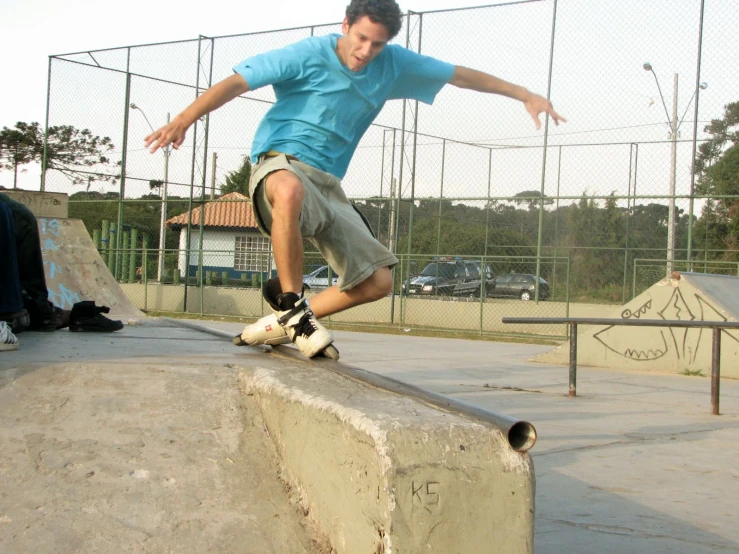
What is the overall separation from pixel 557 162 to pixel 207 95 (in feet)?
41.8

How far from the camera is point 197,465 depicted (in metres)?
2.17

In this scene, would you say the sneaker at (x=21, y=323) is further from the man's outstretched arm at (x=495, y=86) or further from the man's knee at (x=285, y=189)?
the man's outstretched arm at (x=495, y=86)

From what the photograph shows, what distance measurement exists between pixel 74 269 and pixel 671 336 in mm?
6685

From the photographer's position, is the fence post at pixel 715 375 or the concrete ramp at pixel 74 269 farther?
the concrete ramp at pixel 74 269

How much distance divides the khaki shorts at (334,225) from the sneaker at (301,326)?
35 centimetres

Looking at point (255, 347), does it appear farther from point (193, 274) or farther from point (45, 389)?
point (193, 274)

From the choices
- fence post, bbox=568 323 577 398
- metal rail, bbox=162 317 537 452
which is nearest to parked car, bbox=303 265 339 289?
fence post, bbox=568 323 577 398

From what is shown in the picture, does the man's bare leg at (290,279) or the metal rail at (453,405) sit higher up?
the man's bare leg at (290,279)

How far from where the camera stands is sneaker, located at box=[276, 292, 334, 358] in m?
3.15

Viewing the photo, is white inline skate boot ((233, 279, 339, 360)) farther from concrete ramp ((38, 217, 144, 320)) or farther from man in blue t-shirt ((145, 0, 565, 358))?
concrete ramp ((38, 217, 144, 320))

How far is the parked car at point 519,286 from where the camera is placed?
57.3 feet

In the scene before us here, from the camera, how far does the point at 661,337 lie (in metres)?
9.07

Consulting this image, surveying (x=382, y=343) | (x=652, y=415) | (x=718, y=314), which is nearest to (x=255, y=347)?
(x=652, y=415)

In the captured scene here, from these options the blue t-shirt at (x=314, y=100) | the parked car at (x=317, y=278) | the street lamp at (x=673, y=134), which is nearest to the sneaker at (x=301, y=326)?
the blue t-shirt at (x=314, y=100)
